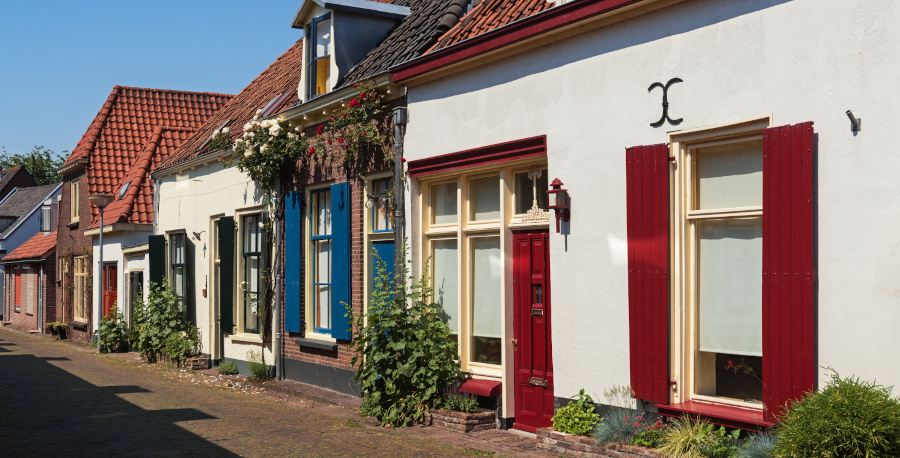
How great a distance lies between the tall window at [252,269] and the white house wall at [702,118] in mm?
6141

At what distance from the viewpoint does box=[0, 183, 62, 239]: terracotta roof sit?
42.3 meters

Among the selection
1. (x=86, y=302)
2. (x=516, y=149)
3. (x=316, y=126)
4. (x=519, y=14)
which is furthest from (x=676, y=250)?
(x=86, y=302)

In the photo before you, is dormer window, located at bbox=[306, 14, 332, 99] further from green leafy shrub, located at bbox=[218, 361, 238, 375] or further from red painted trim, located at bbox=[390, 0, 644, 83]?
green leafy shrub, located at bbox=[218, 361, 238, 375]

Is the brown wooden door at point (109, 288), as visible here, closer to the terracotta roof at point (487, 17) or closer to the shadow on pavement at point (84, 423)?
the shadow on pavement at point (84, 423)

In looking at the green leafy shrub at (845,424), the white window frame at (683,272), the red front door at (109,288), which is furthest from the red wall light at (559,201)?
the red front door at (109,288)

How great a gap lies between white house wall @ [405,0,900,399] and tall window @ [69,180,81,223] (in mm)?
19410

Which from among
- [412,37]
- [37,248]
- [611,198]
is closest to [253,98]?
[412,37]

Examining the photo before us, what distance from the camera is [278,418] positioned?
10773 millimetres

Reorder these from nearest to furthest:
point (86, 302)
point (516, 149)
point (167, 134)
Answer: point (516, 149), point (167, 134), point (86, 302)

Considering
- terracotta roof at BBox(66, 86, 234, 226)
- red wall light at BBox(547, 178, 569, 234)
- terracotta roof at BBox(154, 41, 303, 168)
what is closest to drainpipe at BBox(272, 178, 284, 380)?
terracotta roof at BBox(154, 41, 303, 168)

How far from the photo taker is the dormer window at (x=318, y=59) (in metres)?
13.5

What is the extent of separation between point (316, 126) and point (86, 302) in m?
15.8

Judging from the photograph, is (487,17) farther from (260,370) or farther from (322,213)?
(260,370)

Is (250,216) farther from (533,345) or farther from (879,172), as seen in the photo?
(879,172)
